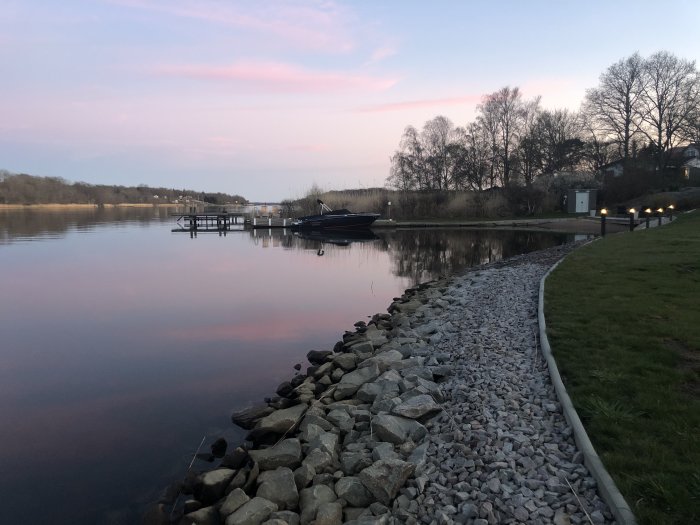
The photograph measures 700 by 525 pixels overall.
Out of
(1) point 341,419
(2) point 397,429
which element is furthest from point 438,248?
(2) point 397,429

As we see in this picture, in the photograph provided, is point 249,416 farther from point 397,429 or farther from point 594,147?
point 594,147

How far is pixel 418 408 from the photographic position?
493 centimetres

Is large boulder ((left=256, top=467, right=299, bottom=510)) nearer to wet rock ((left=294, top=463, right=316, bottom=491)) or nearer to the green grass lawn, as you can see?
wet rock ((left=294, top=463, right=316, bottom=491))

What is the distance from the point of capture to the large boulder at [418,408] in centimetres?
488

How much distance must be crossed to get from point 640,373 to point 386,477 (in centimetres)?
319

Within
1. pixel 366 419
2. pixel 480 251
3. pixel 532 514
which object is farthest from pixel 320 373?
pixel 480 251

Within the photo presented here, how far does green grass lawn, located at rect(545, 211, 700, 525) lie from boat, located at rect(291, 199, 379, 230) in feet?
98.6

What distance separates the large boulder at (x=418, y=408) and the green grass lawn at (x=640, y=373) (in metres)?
1.40

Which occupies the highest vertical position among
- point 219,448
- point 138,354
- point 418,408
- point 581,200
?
point 581,200

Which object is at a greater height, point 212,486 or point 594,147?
point 594,147

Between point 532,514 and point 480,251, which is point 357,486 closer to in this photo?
point 532,514

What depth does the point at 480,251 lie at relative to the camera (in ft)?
81.5

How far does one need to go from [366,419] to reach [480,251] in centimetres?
2084

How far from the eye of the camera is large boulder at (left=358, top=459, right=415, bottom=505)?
12.1ft
